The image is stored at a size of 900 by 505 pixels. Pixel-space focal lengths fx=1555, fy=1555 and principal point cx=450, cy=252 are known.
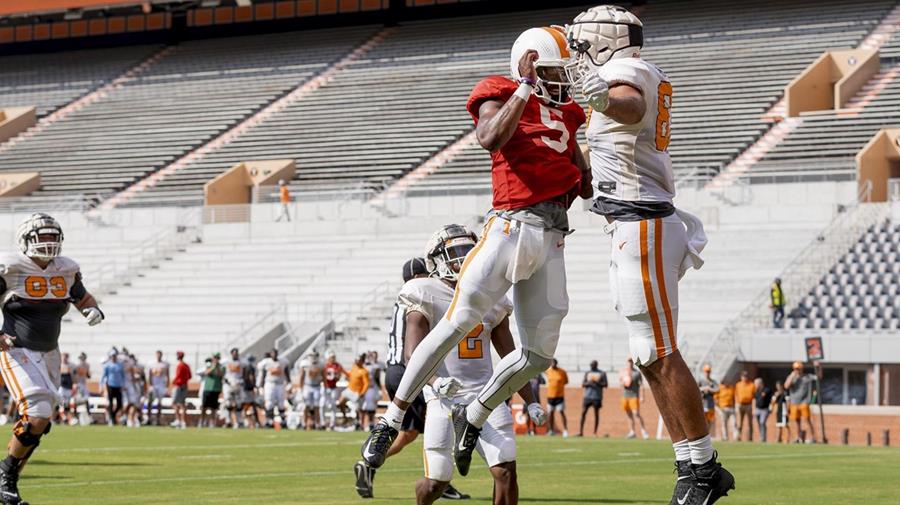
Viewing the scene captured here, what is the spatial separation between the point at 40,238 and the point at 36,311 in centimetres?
56

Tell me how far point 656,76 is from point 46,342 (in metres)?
6.07

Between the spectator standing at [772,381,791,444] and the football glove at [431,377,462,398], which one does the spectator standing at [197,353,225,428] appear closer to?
→ the spectator standing at [772,381,791,444]

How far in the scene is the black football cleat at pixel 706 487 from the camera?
7328 mm

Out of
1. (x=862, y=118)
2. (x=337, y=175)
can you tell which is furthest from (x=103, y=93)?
(x=862, y=118)

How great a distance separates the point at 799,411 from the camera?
2712 centimetres

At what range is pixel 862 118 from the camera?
39.8 m

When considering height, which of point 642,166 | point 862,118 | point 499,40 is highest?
point 499,40

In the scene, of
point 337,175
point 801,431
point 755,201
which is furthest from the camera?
point 337,175

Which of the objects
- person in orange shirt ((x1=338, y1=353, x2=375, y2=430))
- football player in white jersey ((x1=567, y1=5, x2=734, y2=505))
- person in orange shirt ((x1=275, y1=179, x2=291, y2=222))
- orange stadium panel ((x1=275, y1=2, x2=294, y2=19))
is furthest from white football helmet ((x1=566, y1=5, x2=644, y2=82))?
orange stadium panel ((x1=275, y1=2, x2=294, y2=19))

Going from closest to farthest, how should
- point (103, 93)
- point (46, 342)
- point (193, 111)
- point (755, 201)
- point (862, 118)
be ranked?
point (46, 342) → point (755, 201) → point (862, 118) → point (193, 111) → point (103, 93)

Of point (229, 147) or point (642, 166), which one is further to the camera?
point (229, 147)

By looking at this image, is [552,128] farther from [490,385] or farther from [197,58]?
[197,58]

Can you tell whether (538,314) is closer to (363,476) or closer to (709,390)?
(363,476)

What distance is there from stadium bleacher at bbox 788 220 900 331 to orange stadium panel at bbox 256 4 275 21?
1166 inches
